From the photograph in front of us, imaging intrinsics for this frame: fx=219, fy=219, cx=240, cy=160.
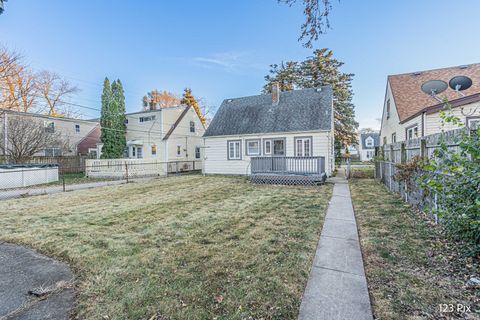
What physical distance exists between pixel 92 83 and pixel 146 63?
5348 mm

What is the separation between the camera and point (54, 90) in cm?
2473

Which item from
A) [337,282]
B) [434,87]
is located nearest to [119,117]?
[337,282]

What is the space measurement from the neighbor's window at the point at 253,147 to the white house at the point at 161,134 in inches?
315

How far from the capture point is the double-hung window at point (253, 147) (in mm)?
14516

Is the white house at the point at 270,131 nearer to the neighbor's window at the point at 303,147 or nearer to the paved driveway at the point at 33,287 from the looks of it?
the neighbor's window at the point at 303,147

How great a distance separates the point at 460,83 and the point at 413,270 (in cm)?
1442

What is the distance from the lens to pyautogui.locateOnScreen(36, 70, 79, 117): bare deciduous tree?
23391 mm

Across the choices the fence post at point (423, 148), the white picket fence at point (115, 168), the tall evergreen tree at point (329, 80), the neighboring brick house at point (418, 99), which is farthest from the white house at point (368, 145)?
the fence post at point (423, 148)

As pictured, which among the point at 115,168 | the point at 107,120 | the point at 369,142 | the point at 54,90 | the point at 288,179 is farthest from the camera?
the point at 369,142

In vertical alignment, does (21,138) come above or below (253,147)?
above

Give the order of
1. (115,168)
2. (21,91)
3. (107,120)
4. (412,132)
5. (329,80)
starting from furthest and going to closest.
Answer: (329,80)
(21,91)
(107,120)
(115,168)
(412,132)

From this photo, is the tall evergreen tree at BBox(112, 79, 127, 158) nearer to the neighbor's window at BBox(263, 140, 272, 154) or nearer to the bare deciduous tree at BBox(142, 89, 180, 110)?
the neighbor's window at BBox(263, 140, 272, 154)

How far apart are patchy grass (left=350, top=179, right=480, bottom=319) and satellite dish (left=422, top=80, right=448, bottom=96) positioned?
38.3 feet

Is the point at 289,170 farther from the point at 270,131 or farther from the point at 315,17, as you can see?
the point at 315,17
